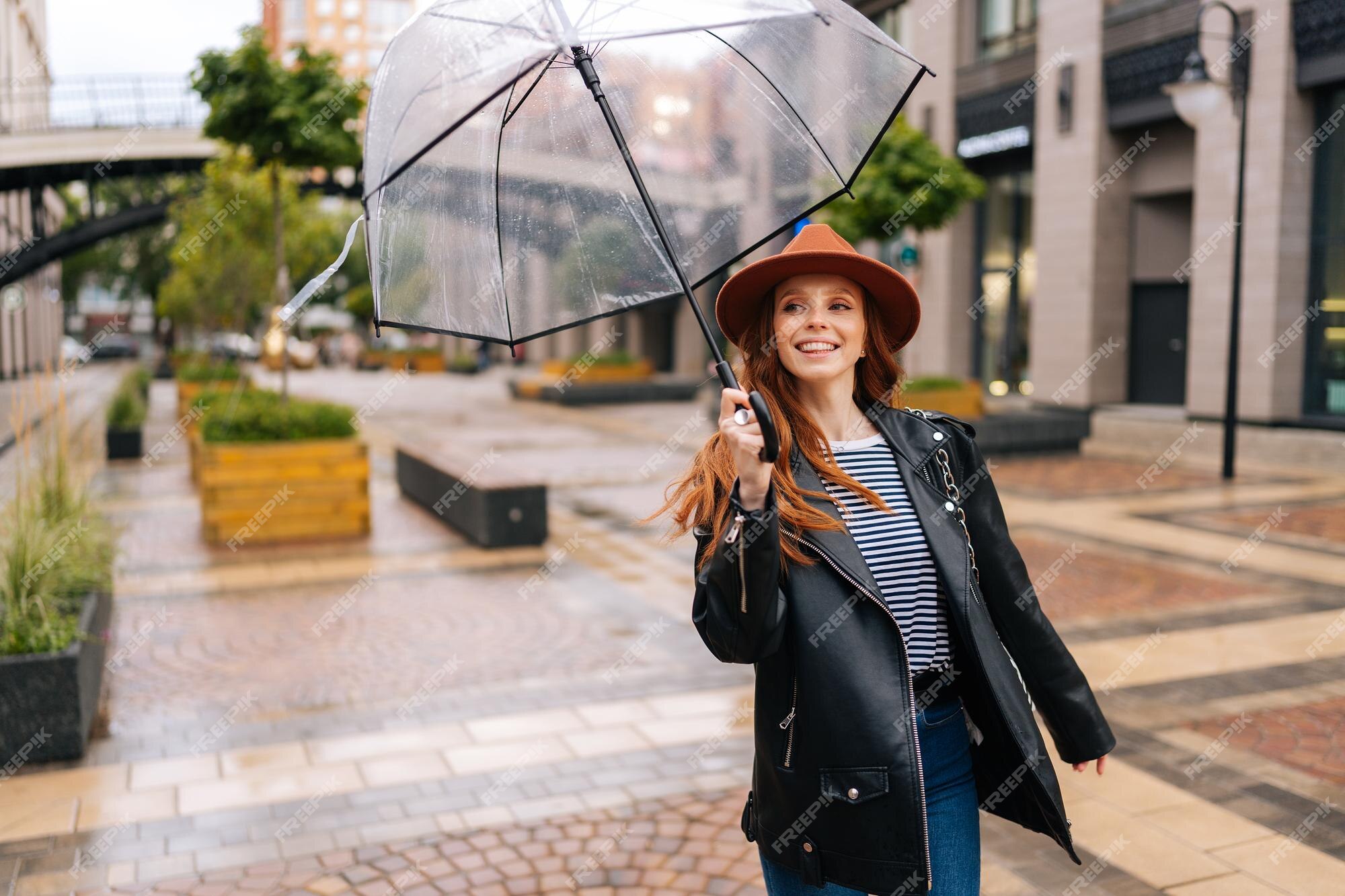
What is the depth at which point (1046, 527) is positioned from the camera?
1098 centimetres

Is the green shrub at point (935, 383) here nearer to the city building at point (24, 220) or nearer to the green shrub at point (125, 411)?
the green shrub at point (125, 411)

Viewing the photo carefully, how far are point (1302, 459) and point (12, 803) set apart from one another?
15223mm

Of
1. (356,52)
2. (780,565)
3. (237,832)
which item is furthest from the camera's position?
(356,52)

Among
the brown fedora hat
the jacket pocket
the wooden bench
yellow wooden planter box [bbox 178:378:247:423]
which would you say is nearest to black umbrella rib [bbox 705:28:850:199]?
the brown fedora hat

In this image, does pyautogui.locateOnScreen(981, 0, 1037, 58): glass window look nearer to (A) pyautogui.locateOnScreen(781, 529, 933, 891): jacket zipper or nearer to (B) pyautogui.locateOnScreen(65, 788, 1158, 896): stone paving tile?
(B) pyautogui.locateOnScreen(65, 788, 1158, 896): stone paving tile

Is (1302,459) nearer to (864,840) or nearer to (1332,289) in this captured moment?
(1332,289)

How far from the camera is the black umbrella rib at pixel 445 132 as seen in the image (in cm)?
237

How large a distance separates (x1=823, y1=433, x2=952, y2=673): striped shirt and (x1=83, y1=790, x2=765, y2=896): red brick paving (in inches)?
78.8

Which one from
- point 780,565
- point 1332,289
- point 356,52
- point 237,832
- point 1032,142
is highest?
point 356,52

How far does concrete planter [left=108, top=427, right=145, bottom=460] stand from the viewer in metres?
17.5

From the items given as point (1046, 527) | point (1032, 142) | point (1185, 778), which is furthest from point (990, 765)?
point (1032, 142)

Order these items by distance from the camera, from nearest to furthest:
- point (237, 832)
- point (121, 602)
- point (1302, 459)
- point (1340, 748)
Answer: point (237, 832) → point (1340, 748) → point (121, 602) → point (1302, 459)

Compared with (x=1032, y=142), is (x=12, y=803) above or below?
below

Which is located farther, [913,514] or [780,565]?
[913,514]
